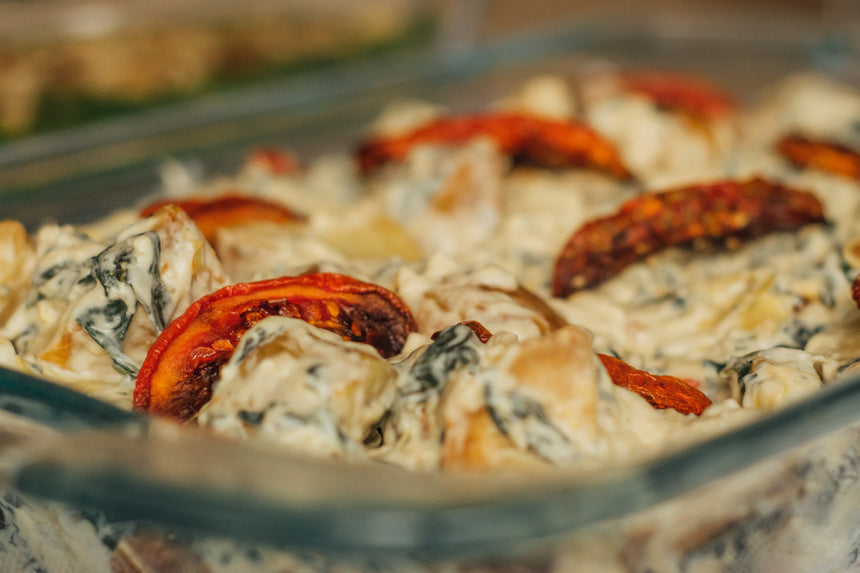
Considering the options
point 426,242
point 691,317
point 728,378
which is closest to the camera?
point 728,378

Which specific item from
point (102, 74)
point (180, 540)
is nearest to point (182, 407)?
point (180, 540)

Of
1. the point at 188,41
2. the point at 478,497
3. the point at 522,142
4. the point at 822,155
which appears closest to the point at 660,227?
the point at 522,142

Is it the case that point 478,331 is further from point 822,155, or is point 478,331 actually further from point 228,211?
point 822,155

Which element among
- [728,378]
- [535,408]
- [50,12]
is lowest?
[728,378]

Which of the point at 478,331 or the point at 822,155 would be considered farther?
Result: the point at 822,155

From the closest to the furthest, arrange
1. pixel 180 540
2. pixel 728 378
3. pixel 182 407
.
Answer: pixel 180 540
pixel 182 407
pixel 728 378

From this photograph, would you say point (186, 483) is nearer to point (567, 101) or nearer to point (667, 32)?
point (567, 101)

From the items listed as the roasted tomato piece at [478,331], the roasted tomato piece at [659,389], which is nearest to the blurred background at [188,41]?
the roasted tomato piece at [478,331]
